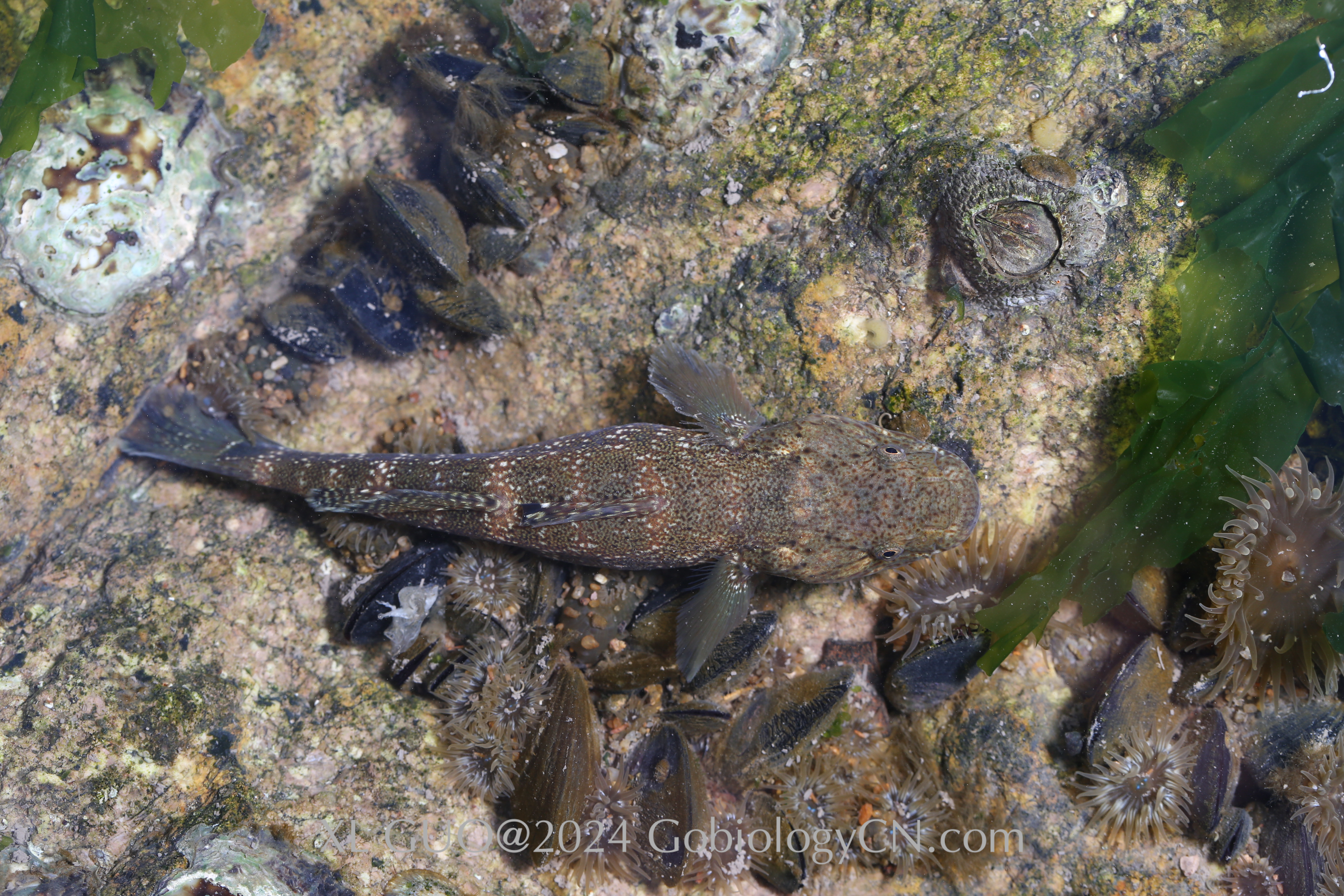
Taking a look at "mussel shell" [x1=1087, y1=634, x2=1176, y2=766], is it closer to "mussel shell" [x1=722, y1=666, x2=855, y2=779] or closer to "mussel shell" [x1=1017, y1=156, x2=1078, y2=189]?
"mussel shell" [x1=722, y1=666, x2=855, y2=779]

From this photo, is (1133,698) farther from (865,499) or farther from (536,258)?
(536,258)

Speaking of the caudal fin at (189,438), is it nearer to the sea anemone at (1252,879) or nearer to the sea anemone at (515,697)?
the sea anemone at (515,697)

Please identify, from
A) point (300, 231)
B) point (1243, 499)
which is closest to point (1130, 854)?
point (1243, 499)

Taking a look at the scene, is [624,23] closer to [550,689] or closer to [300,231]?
[300,231]

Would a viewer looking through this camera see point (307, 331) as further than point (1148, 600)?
Yes

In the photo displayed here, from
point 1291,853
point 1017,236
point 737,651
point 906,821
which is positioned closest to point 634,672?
point 737,651
